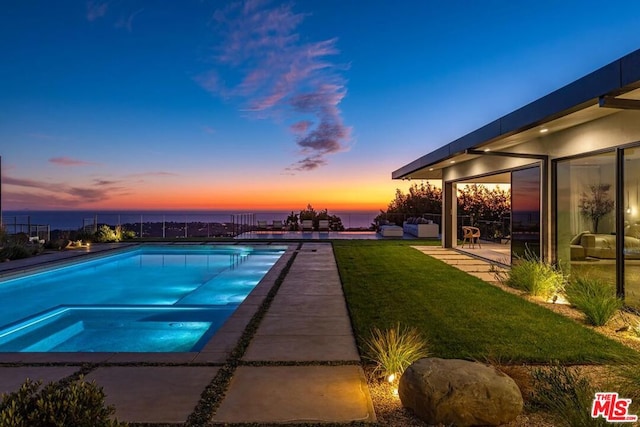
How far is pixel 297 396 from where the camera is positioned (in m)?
2.69

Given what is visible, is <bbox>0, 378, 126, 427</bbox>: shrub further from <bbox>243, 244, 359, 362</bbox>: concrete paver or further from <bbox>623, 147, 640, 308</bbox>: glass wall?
<bbox>623, 147, 640, 308</bbox>: glass wall

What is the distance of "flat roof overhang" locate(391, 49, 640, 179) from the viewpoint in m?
3.69

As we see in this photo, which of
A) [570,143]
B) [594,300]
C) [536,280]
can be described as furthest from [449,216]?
[594,300]

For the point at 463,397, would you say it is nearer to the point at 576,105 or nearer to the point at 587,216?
the point at 576,105

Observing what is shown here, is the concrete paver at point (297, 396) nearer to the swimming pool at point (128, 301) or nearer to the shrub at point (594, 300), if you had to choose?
the swimming pool at point (128, 301)

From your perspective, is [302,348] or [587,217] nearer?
[302,348]

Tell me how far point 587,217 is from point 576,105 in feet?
9.98

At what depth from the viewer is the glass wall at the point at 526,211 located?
7762mm

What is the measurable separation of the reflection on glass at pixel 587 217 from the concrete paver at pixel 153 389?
18.7 feet

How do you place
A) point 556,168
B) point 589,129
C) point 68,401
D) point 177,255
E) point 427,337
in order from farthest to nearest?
point 177,255
point 556,168
point 589,129
point 427,337
point 68,401

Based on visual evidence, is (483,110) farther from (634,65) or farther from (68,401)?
(68,401)

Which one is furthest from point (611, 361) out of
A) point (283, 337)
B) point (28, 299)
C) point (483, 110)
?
point (483, 110)

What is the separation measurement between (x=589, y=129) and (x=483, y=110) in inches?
397

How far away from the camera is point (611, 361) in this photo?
3.27 meters
